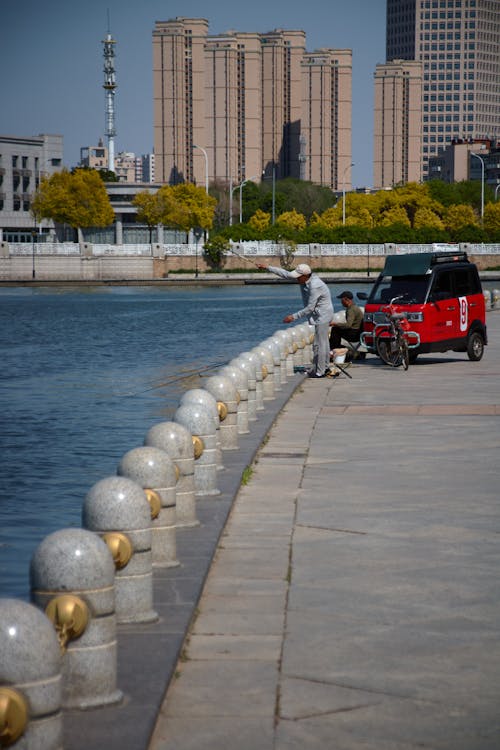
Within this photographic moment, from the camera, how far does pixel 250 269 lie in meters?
113

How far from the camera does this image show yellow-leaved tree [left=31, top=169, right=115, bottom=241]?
113750mm

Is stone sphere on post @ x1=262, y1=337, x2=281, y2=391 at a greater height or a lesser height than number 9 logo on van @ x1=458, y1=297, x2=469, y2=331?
lesser

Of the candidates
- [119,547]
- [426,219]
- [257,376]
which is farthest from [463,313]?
[426,219]

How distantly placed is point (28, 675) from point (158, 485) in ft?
10.00

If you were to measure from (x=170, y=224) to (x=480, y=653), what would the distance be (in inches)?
4512

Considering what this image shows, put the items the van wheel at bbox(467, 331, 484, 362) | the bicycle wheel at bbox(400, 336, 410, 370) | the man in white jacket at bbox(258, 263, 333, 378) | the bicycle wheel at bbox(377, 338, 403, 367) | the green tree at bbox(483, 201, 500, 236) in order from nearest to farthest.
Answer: the man in white jacket at bbox(258, 263, 333, 378) < the bicycle wheel at bbox(400, 336, 410, 370) < the bicycle wheel at bbox(377, 338, 403, 367) < the van wheel at bbox(467, 331, 484, 362) < the green tree at bbox(483, 201, 500, 236)

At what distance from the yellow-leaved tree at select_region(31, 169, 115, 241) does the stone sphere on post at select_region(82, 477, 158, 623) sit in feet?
361

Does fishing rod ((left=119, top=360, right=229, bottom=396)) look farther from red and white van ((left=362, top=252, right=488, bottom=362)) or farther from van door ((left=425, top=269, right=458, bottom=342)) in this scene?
van door ((left=425, top=269, right=458, bottom=342))

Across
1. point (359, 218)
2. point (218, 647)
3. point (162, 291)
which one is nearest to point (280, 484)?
point (218, 647)

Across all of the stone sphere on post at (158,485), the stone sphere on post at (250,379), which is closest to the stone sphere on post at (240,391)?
the stone sphere on post at (250,379)

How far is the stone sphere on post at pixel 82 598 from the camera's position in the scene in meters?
4.83

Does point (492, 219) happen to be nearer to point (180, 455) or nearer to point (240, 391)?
point (240, 391)

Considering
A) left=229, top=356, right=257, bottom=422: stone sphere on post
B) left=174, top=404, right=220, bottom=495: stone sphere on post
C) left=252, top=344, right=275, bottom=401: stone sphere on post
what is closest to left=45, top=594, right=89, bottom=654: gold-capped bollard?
left=174, top=404, right=220, bottom=495: stone sphere on post

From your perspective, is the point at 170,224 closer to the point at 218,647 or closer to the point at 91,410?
the point at 91,410
